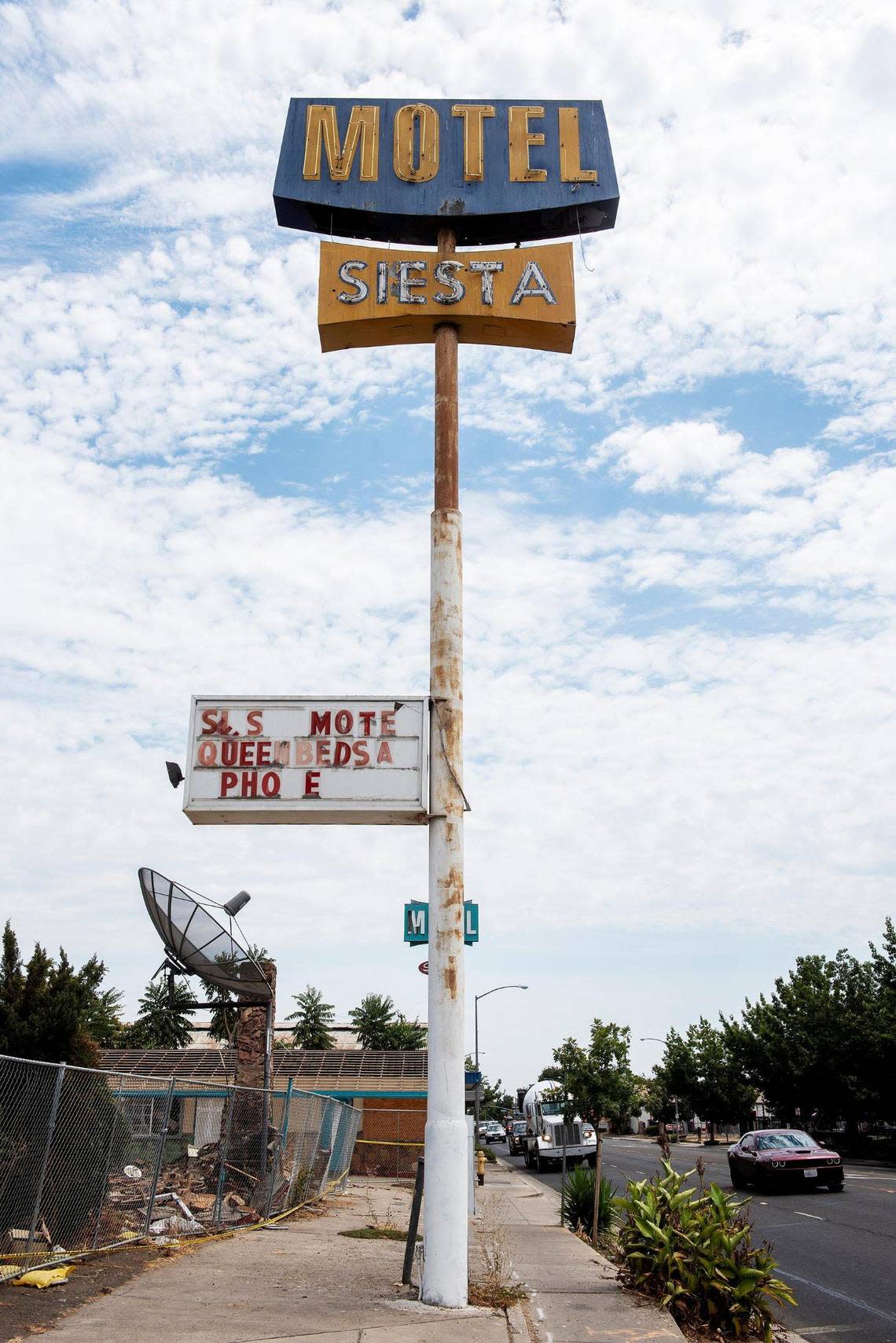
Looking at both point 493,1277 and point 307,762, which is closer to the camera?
point 307,762

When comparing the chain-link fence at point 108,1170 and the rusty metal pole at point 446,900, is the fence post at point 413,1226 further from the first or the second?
the chain-link fence at point 108,1170

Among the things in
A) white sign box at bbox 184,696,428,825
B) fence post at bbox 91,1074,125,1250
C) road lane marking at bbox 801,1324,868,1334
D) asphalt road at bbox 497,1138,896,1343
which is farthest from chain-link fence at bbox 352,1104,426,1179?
white sign box at bbox 184,696,428,825

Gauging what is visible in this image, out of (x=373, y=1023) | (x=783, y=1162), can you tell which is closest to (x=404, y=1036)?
(x=373, y=1023)

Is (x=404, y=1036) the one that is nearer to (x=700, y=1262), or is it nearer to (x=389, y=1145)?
(x=389, y=1145)

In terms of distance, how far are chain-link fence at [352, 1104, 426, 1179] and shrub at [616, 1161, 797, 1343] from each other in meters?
20.7

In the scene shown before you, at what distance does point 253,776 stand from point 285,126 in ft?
23.1

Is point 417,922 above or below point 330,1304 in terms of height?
above

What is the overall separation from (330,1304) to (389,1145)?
24212 mm

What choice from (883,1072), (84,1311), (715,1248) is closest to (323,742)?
(84,1311)

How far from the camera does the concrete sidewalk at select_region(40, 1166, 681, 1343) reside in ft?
24.0

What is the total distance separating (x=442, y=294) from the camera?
1084 cm

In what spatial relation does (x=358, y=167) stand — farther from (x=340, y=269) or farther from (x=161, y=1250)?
(x=161, y=1250)

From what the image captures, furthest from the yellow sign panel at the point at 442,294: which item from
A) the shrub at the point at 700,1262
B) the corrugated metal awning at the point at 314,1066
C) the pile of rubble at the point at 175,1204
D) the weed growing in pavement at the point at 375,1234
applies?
the corrugated metal awning at the point at 314,1066

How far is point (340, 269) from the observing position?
1102cm
